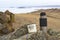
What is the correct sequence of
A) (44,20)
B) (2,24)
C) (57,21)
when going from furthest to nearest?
(57,21), (2,24), (44,20)

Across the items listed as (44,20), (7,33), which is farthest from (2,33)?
(44,20)

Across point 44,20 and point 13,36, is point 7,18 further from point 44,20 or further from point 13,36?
point 44,20

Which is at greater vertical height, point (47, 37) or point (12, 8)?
point (12, 8)

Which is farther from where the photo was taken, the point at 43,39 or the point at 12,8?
the point at 12,8

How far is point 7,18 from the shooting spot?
2.97 m

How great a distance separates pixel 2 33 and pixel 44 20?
837mm

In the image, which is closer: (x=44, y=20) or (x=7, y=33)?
(x=44, y=20)

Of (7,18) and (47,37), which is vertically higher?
(7,18)

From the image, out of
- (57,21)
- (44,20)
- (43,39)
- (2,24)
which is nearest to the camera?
(43,39)

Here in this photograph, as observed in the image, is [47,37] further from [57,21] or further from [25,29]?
[57,21]

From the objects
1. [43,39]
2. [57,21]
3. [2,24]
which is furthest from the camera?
[57,21]

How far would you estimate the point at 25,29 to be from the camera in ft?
8.79

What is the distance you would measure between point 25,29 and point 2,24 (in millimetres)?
478

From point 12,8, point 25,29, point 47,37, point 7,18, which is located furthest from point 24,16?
point 47,37
